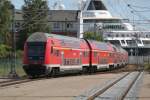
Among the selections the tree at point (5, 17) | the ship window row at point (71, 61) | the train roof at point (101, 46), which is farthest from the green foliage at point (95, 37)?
the ship window row at point (71, 61)

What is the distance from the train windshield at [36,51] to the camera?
40.3m

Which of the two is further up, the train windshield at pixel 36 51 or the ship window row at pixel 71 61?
the train windshield at pixel 36 51

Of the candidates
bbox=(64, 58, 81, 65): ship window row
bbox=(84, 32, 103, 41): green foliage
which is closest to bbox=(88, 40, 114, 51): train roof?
bbox=(64, 58, 81, 65): ship window row

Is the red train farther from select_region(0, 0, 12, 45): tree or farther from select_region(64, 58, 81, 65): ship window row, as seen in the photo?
select_region(0, 0, 12, 45): tree

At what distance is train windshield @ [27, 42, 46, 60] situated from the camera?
40.3 meters

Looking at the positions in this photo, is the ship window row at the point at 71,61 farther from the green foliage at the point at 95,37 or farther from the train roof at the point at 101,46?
the green foliage at the point at 95,37

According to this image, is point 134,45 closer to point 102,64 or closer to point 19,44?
point 19,44

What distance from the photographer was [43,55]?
4012cm

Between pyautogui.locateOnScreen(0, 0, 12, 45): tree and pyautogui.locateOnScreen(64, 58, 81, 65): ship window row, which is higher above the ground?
A: pyautogui.locateOnScreen(0, 0, 12, 45): tree

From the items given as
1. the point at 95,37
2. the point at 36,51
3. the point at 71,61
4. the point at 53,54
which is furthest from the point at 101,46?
the point at 95,37

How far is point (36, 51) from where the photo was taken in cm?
4050

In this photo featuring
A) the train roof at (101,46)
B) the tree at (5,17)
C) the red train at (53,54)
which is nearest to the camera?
the red train at (53,54)

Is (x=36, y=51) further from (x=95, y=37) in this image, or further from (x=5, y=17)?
(x=95, y=37)

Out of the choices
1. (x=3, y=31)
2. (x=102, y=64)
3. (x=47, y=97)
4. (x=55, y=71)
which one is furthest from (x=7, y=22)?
(x=47, y=97)
